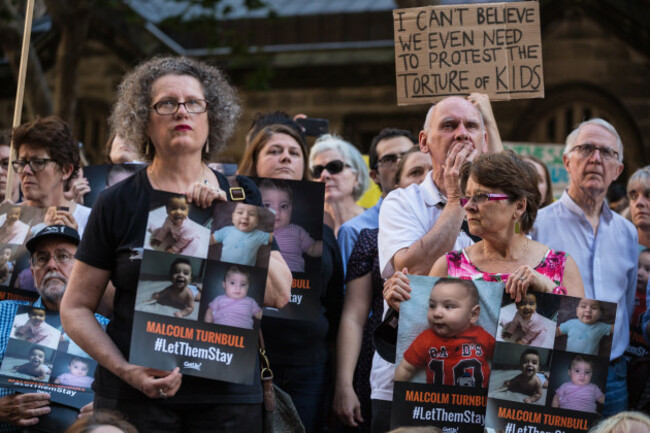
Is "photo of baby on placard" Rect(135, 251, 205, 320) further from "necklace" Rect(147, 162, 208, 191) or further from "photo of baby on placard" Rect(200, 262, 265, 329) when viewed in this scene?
"necklace" Rect(147, 162, 208, 191)

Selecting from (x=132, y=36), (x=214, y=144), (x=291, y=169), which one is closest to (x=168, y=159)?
(x=214, y=144)

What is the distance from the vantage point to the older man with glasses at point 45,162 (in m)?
5.14

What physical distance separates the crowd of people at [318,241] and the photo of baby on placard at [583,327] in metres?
0.04

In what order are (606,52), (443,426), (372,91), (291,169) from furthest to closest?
(372,91) → (606,52) → (291,169) → (443,426)

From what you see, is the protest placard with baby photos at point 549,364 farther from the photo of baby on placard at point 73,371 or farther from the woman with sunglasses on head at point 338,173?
the woman with sunglasses on head at point 338,173

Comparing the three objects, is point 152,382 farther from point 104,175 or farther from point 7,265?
point 104,175

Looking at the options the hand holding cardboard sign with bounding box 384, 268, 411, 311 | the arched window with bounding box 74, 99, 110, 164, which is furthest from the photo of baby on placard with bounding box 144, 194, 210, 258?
the arched window with bounding box 74, 99, 110, 164

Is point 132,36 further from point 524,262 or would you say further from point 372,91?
point 524,262

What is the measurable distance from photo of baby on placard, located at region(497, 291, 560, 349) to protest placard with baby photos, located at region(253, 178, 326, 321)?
1430 mm

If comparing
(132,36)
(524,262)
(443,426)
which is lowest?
(443,426)

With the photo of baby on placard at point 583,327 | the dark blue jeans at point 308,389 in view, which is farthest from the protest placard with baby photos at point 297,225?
the photo of baby on placard at point 583,327

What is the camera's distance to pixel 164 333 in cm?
334

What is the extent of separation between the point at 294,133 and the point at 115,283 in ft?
6.96

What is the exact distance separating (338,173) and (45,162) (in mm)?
1988
